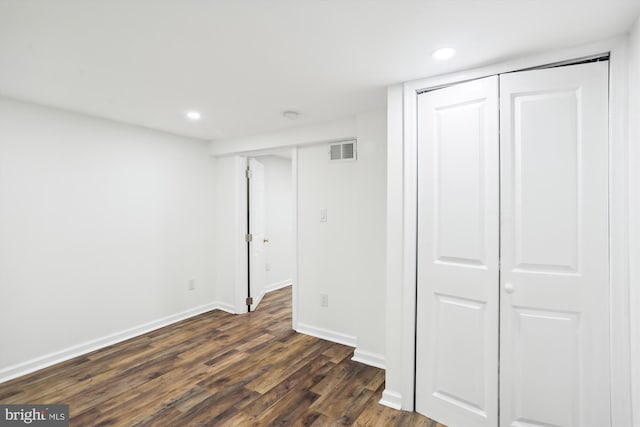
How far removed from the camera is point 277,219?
17.8ft

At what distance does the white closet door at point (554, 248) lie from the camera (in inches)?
64.2

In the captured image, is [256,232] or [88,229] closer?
[88,229]

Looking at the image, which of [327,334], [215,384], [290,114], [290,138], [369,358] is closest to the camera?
[215,384]

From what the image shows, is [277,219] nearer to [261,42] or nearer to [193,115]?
[193,115]

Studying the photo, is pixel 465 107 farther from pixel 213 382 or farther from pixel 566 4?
pixel 213 382

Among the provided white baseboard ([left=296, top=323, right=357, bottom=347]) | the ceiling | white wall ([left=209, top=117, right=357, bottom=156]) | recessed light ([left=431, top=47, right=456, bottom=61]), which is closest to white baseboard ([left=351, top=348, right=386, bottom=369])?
white baseboard ([left=296, top=323, right=357, bottom=347])

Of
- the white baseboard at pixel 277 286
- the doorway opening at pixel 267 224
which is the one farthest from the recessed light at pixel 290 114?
the white baseboard at pixel 277 286

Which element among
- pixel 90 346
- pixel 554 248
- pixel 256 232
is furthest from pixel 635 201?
pixel 90 346

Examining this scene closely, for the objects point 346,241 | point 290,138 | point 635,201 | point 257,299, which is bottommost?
point 257,299

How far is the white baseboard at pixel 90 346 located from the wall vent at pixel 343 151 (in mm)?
2535

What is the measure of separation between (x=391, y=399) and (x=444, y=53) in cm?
236

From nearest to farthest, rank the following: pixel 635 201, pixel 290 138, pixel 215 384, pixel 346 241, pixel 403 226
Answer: pixel 635 201 < pixel 403 226 < pixel 215 384 < pixel 346 241 < pixel 290 138

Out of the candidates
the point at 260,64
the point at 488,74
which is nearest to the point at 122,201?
the point at 260,64

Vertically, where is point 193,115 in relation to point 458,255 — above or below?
above
